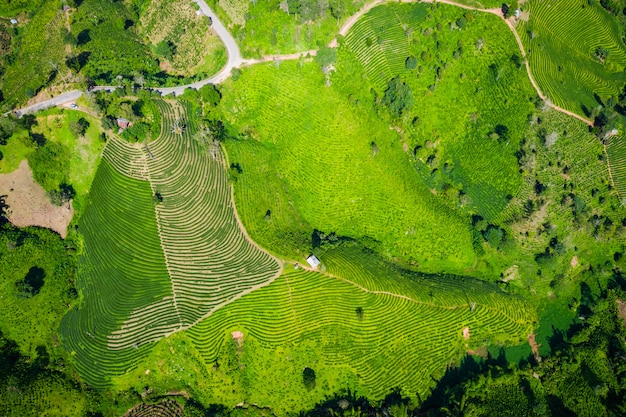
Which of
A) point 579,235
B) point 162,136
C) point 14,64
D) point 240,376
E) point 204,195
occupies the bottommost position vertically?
point 240,376

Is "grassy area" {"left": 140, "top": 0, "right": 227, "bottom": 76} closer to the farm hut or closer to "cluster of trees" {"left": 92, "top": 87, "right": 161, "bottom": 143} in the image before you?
"cluster of trees" {"left": 92, "top": 87, "right": 161, "bottom": 143}

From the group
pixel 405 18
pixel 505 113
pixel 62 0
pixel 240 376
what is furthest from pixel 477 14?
pixel 62 0

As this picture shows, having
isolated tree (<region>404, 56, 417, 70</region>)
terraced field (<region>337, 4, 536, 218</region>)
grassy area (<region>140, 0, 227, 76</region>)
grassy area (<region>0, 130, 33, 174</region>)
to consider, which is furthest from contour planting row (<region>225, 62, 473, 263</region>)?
grassy area (<region>0, 130, 33, 174</region>)

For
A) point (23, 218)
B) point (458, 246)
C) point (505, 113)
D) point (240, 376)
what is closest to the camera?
point (240, 376)

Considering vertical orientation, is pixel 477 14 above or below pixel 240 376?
above

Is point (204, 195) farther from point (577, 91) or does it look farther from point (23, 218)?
point (577, 91)

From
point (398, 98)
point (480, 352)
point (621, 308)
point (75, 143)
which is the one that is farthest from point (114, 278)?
point (621, 308)

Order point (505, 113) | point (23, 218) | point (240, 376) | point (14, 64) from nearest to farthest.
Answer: point (240, 376) → point (23, 218) → point (505, 113) → point (14, 64)

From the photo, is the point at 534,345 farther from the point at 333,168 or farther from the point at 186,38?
the point at 186,38
